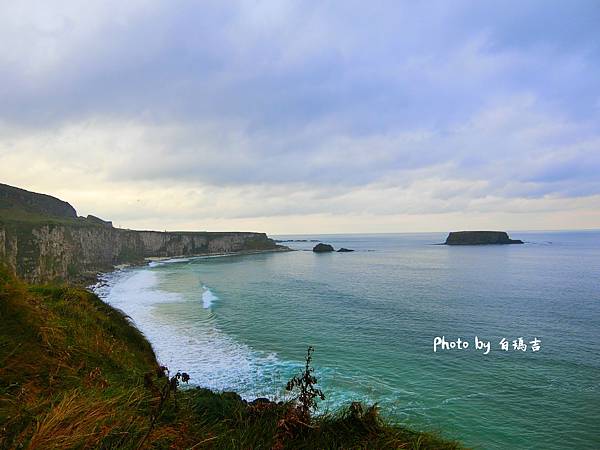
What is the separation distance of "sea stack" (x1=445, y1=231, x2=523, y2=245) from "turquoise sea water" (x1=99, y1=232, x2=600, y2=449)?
15124 centimetres

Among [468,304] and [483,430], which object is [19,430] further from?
[468,304]

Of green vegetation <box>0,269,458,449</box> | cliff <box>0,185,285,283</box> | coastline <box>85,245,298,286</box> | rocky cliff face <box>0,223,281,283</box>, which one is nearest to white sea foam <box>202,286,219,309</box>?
rocky cliff face <box>0,223,281,283</box>

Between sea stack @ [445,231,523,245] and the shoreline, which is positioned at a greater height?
sea stack @ [445,231,523,245]

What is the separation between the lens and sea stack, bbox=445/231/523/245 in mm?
191625

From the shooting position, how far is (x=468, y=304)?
39531 millimetres

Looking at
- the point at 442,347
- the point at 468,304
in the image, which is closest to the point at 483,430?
the point at 442,347

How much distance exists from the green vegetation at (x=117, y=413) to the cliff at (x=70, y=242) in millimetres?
3546

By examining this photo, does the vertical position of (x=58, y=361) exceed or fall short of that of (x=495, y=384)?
it exceeds it

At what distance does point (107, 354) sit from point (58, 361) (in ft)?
7.38

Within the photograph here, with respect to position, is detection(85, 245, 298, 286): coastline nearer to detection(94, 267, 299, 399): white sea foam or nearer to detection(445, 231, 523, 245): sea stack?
detection(94, 267, 299, 399): white sea foam

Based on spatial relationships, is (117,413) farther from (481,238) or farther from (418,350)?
(481,238)

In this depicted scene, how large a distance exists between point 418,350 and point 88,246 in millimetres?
102257

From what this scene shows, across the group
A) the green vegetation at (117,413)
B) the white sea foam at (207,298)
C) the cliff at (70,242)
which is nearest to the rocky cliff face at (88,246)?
the cliff at (70,242)

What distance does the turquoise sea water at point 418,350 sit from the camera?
608 inches
